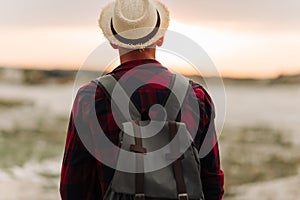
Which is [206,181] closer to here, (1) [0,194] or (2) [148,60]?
(2) [148,60]

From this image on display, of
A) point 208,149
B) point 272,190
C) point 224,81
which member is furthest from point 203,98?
point 272,190

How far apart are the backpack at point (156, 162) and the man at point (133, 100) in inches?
1.1

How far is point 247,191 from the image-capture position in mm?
2908

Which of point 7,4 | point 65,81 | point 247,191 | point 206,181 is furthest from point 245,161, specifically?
point 206,181

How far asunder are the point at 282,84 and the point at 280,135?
0.25m

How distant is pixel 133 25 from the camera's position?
1.30m

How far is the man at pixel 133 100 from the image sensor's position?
124 cm

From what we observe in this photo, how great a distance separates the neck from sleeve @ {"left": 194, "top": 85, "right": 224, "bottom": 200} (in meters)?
0.13

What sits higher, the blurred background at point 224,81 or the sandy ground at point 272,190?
the blurred background at point 224,81

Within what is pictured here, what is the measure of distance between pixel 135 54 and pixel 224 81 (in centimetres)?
163

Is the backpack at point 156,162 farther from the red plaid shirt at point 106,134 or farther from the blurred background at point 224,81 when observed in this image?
the blurred background at point 224,81

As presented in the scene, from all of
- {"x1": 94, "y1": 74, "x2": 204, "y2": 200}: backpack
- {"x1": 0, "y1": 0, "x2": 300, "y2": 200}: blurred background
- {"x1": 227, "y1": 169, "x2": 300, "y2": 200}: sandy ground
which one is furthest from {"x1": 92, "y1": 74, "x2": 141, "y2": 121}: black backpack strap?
{"x1": 227, "y1": 169, "x2": 300, "y2": 200}: sandy ground

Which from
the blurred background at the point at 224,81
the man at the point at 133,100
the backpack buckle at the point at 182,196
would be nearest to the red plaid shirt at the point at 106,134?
the man at the point at 133,100

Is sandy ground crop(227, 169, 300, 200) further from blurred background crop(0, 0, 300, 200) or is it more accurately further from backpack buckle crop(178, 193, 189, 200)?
backpack buckle crop(178, 193, 189, 200)
